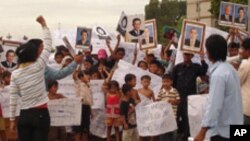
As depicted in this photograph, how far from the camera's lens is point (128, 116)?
452 inches

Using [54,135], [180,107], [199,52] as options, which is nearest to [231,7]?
Answer: [199,52]

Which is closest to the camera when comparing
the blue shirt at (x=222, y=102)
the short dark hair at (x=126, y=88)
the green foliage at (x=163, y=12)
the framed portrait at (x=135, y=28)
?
the blue shirt at (x=222, y=102)

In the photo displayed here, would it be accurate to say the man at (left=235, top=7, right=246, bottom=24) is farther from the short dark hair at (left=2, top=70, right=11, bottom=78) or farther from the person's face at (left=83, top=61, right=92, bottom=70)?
the short dark hair at (left=2, top=70, right=11, bottom=78)

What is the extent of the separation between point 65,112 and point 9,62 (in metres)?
2.05

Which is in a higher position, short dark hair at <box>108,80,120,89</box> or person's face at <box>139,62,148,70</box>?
person's face at <box>139,62,148,70</box>

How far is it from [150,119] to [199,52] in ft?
4.76

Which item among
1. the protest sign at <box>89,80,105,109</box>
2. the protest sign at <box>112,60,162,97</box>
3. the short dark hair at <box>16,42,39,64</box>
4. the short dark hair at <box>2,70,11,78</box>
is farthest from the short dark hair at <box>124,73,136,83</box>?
the short dark hair at <box>16,42,39,64</box>

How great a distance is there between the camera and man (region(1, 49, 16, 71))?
13469 mm

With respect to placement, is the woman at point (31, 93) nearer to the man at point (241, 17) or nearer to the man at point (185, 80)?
the man at point (185, 80)

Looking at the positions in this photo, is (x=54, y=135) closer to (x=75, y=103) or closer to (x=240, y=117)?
(x=75, y=103)

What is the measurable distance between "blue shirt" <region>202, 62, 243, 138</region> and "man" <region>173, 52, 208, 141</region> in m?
4.77

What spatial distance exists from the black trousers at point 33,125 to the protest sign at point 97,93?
184 inches

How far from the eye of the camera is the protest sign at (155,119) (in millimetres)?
11117

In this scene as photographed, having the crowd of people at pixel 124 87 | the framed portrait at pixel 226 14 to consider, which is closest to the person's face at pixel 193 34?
the crowd of people at pixel 124 87
